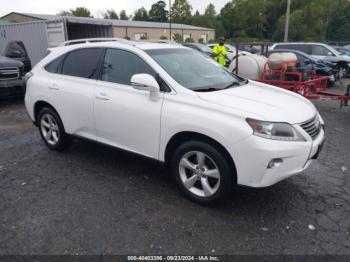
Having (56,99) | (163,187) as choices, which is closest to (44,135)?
(56,99)

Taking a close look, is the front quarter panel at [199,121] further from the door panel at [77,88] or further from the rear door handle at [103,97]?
the door panel at [77,88]

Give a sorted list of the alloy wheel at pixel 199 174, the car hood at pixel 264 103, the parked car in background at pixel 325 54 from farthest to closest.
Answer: the parked car in background at pixel 325 54
the alloy wheel at pixel 199 174
the car hood at pixel 264 103

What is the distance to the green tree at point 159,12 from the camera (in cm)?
8664

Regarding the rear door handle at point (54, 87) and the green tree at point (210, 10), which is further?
the green tree at point (210, 10)

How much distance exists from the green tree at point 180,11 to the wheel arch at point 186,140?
85.9 meters

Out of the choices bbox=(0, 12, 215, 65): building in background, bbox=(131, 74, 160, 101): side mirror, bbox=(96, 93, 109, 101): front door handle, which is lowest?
bbox=(96, 93, 109, 101): front door handle

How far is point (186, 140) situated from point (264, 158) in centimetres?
88

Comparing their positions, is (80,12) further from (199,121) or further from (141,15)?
(199,121)

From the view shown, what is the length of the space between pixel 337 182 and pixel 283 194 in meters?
0.87

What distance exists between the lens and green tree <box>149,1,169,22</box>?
86.6 m

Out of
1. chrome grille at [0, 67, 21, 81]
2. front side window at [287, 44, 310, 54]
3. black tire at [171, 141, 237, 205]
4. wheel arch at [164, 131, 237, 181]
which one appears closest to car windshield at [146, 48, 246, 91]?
wheel arch at [164, 131, 237, 181]

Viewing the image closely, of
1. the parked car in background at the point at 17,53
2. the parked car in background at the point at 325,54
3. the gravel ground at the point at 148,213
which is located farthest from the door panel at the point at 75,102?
the parked car in background at the point at 325,54

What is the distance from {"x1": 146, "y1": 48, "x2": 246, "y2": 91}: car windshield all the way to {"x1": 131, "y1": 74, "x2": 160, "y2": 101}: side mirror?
27 centimetres

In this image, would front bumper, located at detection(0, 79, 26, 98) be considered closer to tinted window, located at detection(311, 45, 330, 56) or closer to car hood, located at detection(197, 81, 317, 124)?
car hood, located at detection(197, 81, 317, 124)
